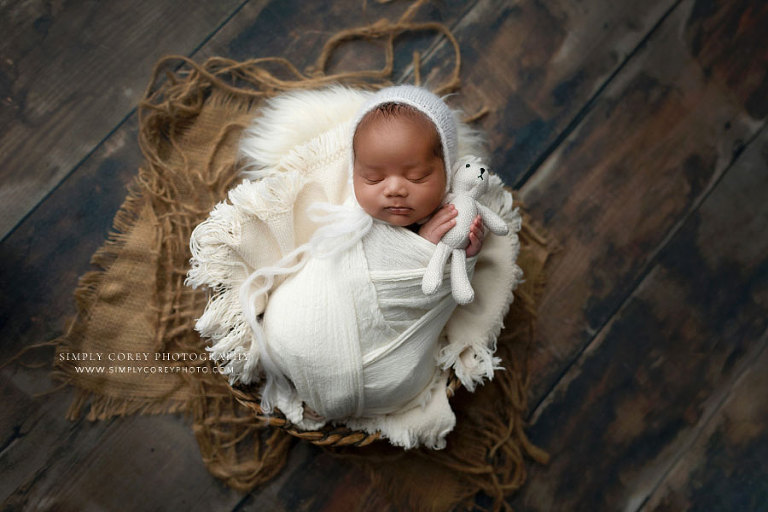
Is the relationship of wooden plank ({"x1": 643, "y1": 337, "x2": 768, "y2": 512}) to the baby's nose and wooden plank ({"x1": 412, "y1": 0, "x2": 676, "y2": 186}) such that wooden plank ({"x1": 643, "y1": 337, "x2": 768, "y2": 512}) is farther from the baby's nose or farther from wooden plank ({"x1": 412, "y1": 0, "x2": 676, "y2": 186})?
the baby's nose

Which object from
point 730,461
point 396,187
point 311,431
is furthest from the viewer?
point 730,461

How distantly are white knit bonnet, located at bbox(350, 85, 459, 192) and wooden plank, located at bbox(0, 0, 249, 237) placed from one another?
538mm

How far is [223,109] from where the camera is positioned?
118 centimetres

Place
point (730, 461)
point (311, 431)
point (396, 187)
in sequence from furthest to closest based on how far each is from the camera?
point (730, 461)
point (311, 431)
point (396, 187)

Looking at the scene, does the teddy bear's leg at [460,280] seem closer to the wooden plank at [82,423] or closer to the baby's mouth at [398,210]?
the baby's mouth at [398,210]

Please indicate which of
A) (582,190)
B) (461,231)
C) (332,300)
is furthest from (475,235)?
(582,190)

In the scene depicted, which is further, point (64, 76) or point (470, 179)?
point (64, 76)

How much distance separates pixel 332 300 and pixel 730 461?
3.42 ft

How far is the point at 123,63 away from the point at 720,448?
1633 mm

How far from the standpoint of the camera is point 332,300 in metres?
0.93

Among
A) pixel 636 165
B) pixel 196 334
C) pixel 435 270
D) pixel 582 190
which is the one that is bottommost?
pixel 196 334

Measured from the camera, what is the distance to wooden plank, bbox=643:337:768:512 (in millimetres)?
1219

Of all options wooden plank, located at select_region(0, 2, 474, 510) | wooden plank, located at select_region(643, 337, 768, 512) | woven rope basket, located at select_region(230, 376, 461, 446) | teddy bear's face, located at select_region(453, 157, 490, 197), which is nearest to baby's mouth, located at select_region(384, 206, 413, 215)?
teddy bear's face, located at select_region(453, 157, 490, 197)

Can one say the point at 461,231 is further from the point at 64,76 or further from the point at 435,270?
the point at 64,76
